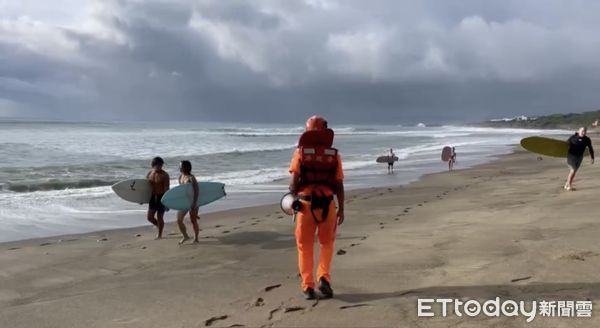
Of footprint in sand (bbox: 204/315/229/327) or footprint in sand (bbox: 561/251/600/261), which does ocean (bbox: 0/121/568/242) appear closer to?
footprint in sand (bbox: 204/315/229/327)

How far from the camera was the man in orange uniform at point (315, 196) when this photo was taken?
15.4 feet

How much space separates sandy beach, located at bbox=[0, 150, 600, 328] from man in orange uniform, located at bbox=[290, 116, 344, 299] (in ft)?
0.90

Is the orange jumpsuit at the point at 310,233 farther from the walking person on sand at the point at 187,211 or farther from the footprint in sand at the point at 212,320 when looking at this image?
the walking person on sand at the point at 187,211

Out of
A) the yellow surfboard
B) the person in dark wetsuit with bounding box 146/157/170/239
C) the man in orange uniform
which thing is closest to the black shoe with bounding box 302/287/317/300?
the man in orange uniform

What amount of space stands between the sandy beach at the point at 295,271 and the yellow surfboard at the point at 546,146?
2.92m

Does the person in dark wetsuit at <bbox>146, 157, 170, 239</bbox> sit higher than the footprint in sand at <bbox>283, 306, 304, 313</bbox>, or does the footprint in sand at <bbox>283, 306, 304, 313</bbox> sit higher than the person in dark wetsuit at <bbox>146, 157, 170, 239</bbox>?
the person in dark wetsuit at <bbox>146, 157, 170, 239</bbox>

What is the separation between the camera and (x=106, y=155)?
2781cm

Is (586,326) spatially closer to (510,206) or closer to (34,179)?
(510,206)

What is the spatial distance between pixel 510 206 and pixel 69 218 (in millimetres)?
9115

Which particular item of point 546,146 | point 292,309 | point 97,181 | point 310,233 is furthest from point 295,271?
point 97,181

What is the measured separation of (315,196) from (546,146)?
1085 cm

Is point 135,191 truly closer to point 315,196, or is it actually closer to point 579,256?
point 315,196

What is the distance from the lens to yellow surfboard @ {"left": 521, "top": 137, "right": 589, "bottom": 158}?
13.1 m

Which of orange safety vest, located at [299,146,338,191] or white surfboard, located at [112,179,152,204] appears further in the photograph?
white surfboard, located at [112,179,152,204]
